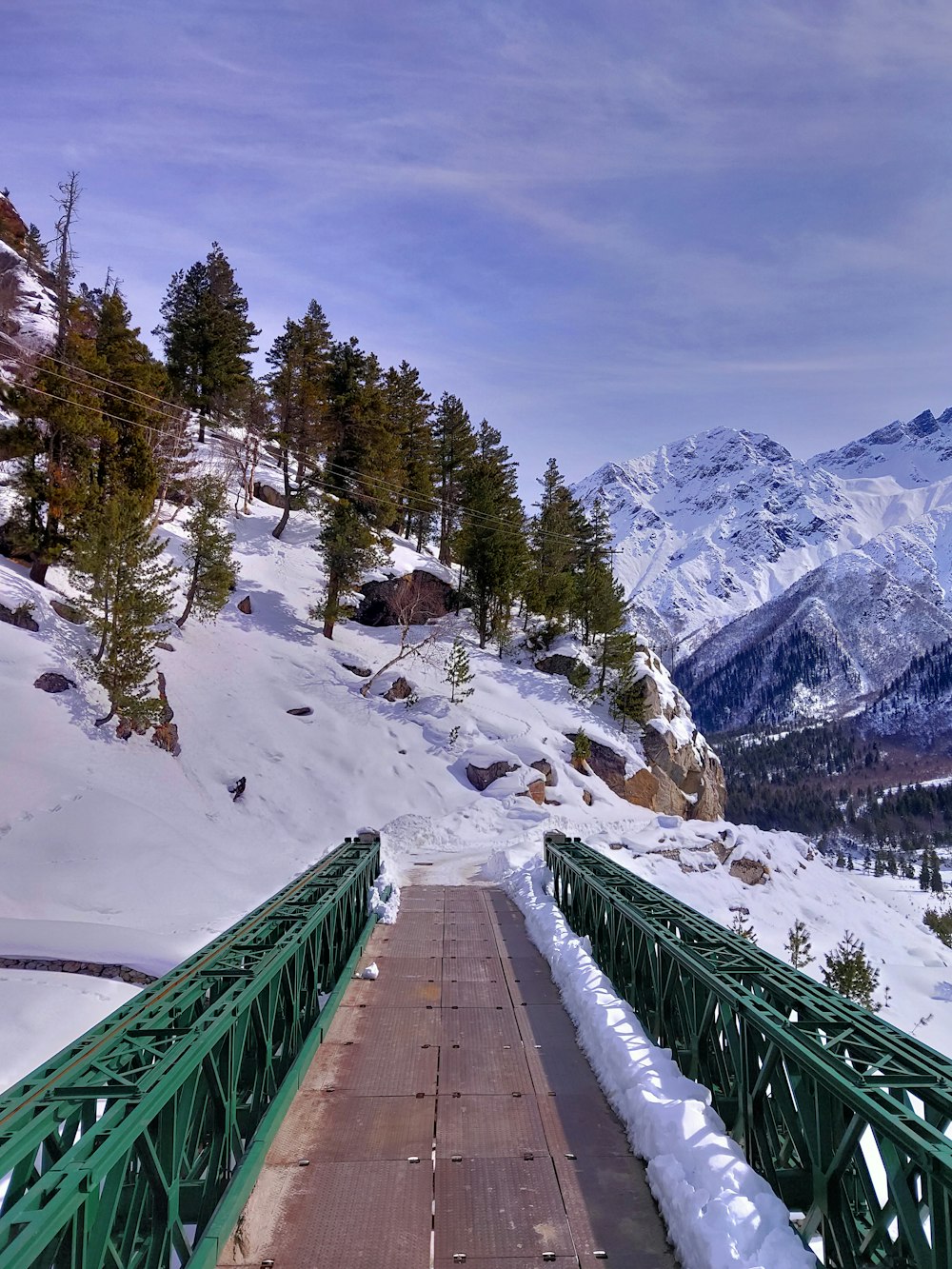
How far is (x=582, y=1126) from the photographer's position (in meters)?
5.57

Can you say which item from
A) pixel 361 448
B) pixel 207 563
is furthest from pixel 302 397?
pixel 207 563

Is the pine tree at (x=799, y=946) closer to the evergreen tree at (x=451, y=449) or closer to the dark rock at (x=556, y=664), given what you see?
the dark rock at (x=556, y=664)

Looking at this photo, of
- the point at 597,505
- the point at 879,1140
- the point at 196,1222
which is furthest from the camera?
the point at 597,505

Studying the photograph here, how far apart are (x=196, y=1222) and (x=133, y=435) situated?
29166 mm

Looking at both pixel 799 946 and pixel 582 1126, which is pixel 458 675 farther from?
pixel 582 1126

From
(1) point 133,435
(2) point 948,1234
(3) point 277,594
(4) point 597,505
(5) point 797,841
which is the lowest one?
(5) point 797,841

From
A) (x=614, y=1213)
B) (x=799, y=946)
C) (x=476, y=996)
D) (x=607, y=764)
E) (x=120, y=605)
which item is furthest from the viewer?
(x=607, y=764)

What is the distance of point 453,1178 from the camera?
4812 millimetres

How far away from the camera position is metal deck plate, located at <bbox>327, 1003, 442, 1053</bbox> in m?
7.18

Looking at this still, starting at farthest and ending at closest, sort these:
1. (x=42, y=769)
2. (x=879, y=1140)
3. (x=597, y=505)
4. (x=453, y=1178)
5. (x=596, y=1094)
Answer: (x=597, y=505) < (x=42, y=769) < (x=596, y=1094) < (x=453, y=1178) < (x=879, y=1140)

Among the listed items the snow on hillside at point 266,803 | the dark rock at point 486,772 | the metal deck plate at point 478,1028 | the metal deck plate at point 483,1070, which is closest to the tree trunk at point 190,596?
the snow on hillside at point 266,803

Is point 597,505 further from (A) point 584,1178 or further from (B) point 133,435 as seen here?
(A) point 584,1178

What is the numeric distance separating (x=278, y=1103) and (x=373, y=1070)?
1.29m

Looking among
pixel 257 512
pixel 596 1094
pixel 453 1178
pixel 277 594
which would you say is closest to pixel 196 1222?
pixel 453 1178
